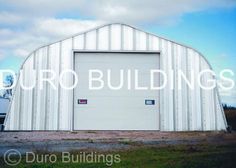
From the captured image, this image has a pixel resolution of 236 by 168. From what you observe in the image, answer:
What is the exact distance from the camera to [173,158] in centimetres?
703

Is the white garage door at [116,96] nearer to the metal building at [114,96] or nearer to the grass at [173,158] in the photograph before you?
the metal building at [114,96]

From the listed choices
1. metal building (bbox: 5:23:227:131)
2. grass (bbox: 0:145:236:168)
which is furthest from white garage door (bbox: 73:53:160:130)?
grass (bbox: 0:145:236:168)

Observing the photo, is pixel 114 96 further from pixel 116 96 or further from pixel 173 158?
pixel 173 158

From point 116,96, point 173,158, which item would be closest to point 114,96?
point 116,96

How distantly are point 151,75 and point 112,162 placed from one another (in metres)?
8.22

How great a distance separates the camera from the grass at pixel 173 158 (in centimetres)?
634

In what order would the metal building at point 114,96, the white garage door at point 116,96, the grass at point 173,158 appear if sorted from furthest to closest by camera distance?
1. the white garage door at point 116,96
2. the metal building at point 114,96
3. the grass at point 173,158

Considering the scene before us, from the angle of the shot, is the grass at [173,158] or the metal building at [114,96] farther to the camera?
the metal building at [114,96]

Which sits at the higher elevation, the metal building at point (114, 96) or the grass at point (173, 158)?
the metal building at point (114, 96)

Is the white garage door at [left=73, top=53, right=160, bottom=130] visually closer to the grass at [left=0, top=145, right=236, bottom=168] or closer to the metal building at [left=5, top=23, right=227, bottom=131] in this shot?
the metal building at [left=5, top=23, right=227, bottom=131]

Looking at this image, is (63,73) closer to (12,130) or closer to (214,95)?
(12,130)

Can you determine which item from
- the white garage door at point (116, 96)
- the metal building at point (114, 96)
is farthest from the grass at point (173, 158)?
the white garage door at point (116, 96)

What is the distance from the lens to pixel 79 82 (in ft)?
47.2

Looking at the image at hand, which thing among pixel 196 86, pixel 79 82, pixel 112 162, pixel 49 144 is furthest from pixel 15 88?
pixel 112 162
